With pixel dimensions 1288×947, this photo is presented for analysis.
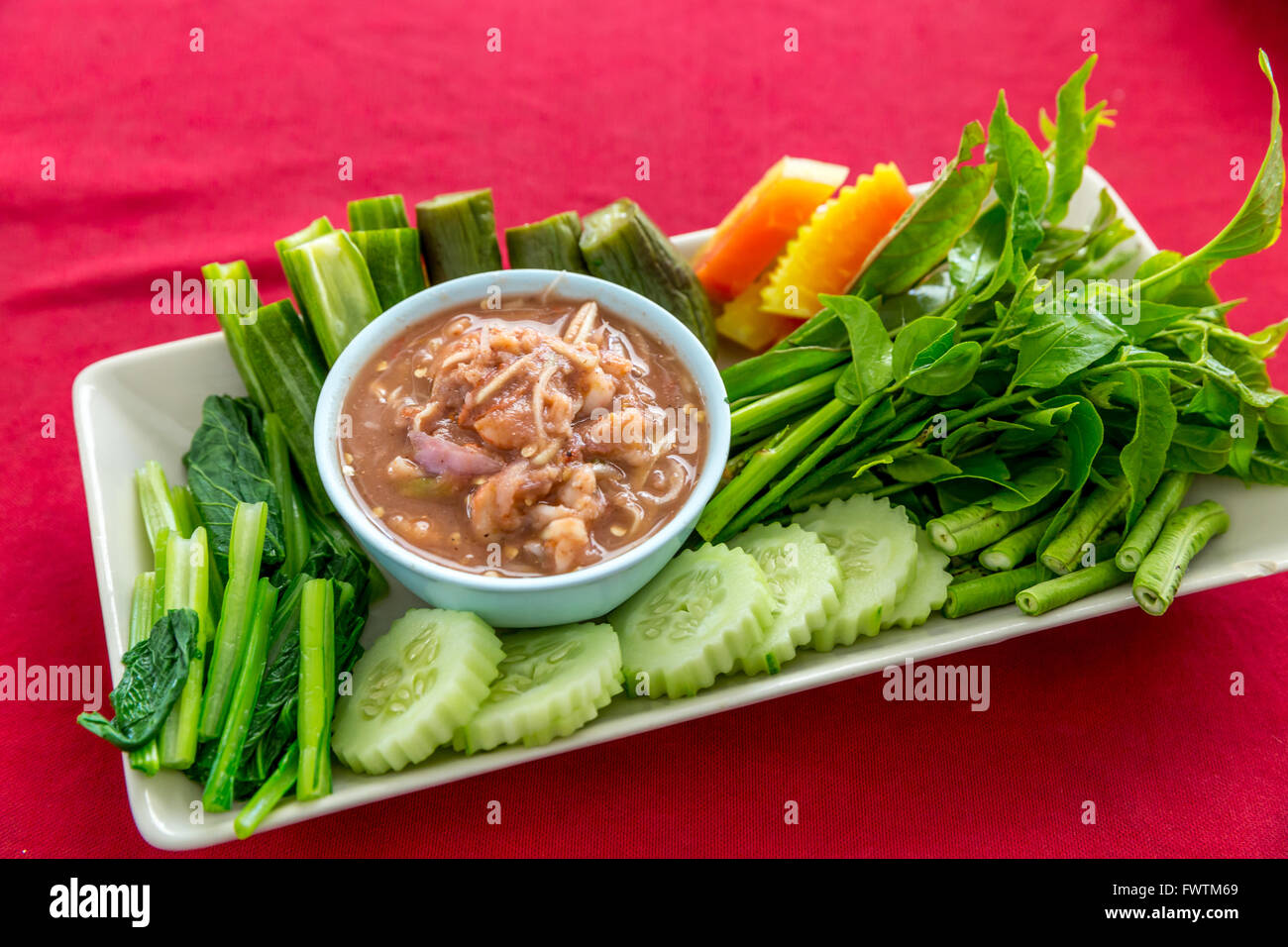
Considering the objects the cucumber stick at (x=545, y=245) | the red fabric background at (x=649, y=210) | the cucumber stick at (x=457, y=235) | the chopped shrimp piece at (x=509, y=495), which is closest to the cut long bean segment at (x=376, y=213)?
the cucumber stick at (x=457, y=235)

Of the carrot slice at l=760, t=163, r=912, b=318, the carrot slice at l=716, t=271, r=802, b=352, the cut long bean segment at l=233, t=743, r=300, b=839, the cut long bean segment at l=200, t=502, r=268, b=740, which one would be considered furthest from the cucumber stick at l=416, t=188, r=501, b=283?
the cut long bean segment at l=233, t=743, r=300, b=839

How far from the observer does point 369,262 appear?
14.0 ft

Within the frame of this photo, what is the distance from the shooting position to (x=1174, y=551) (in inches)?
145

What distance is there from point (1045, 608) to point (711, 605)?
1.18 metres

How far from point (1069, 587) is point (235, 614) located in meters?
2.81

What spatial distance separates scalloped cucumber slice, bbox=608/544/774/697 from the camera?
3.42m

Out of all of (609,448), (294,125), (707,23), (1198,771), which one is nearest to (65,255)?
(294,125)

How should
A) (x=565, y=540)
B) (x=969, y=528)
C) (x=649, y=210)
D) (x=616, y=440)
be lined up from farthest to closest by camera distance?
(x=649, y=210) < (x=969, y=528) < (x=616, y=440) < (x=565, y=540)

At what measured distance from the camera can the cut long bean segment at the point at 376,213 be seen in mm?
4379

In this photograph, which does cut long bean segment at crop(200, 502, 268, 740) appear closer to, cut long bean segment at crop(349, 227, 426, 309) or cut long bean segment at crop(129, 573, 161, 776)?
cut long bean segment at crop(129, 573, 161, 776)

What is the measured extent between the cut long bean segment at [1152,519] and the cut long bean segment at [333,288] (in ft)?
9.63

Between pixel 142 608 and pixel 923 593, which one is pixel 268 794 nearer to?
pixel 142 608

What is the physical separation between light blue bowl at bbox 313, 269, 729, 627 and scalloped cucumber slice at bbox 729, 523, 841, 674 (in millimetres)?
396

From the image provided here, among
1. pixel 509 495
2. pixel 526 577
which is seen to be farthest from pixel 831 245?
pixel 526 577
